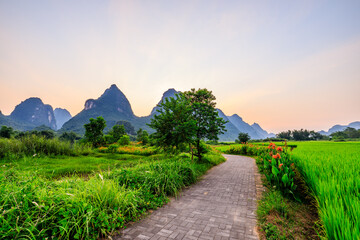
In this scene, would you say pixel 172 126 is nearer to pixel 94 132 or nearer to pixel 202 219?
pixel 202 219

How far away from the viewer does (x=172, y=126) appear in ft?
25.0

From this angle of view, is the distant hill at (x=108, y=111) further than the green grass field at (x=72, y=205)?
Yes

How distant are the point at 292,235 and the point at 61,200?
4.09m

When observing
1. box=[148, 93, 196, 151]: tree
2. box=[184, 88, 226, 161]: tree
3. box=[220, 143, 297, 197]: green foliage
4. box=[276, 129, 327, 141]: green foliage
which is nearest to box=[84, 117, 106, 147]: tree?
box=[148, 93, 196, 151]: tree

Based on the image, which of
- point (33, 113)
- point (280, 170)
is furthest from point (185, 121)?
point (33, 113)

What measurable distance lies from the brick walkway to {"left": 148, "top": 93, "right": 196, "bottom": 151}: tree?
10.2 feet

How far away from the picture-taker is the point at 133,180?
454cm

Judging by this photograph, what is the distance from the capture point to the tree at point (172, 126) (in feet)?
24.1

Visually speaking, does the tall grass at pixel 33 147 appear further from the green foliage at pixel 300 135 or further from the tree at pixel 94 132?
the green foliage at pixel 300 135

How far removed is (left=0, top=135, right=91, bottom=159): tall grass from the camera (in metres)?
9.19

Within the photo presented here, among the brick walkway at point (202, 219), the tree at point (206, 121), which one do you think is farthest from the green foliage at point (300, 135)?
the brick walkway at point (202, 219)

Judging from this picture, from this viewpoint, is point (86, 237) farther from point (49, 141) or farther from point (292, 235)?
point (49, 141)

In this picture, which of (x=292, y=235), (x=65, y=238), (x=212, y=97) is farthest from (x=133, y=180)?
(x=212, y=97)

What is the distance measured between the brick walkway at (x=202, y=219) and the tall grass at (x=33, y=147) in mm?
10550
